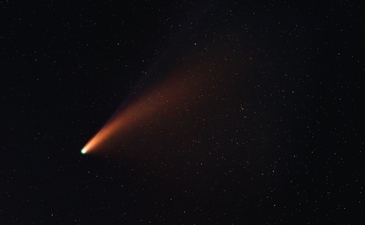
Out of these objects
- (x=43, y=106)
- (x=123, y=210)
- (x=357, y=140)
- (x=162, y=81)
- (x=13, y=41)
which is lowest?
(x=357, y=140)

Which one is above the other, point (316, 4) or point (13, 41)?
point (13, 41)

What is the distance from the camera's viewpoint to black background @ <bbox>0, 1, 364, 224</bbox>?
29.4 inches

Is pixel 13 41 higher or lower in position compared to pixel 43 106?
higher

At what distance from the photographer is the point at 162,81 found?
800 millimetres

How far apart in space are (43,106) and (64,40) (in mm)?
130

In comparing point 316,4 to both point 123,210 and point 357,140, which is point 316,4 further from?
→ point 123,210

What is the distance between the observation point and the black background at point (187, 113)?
75 centimetres

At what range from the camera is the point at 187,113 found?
0.80 metres

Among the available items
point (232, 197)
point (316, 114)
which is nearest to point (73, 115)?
point (232, 197)

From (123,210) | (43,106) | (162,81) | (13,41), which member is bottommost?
(123,210)

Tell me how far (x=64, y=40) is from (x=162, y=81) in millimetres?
201

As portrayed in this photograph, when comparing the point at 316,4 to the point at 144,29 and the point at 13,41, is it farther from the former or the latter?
the point at 13,41

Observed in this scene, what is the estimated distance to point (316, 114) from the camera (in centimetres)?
75

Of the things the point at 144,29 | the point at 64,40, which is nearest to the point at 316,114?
the point at 144,29
